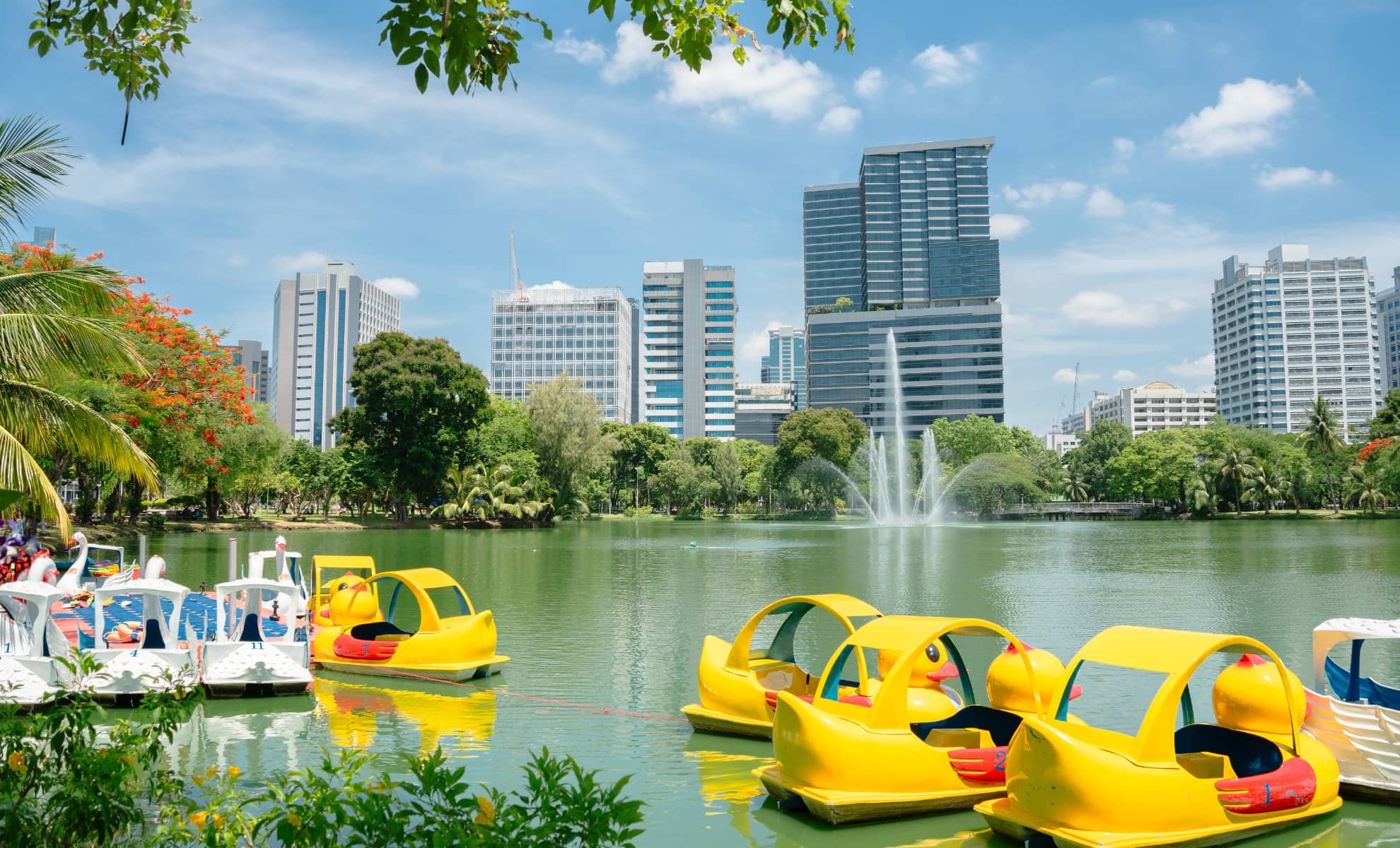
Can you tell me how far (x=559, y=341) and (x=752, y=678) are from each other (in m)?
155

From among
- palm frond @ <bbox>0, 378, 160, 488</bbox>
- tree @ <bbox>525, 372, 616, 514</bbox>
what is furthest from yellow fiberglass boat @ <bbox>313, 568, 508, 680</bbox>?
tree @ <bbox>525, 372, 616, 514</bbox>

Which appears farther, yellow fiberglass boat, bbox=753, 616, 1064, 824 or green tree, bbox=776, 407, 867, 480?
green tree, bbox=776, 407, 867, 480

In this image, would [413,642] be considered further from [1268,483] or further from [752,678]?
[1268,483]

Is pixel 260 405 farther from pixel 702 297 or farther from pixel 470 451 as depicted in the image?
pixel 702 297

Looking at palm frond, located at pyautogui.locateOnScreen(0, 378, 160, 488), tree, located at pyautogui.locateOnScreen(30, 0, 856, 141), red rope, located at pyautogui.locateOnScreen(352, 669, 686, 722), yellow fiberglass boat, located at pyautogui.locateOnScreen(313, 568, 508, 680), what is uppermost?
tree, located at pyautogui.locateOnScreen(30, 0, 856, 141)

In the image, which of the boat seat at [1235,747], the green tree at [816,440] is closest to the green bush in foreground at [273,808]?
the boat seat at [1235,747]

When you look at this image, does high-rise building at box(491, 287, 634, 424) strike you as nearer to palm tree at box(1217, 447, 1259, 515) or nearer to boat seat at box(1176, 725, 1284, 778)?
palm tree at box(1217, 447, 1259, 515)

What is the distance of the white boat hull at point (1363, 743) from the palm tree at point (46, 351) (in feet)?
51.9

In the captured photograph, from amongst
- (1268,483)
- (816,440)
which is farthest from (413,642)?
(1268,483)

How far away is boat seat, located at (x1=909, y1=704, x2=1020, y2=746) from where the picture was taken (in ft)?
33.2

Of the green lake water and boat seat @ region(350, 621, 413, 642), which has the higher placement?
boat seat @ region(350, 621, 413, 642)

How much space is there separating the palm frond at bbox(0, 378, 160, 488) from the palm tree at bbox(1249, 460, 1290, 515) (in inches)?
3927

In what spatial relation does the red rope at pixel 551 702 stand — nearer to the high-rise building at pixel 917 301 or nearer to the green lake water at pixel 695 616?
the green lake water at pixel 695 616

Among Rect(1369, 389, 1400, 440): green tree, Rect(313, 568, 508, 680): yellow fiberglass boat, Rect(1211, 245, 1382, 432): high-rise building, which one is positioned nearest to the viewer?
Rect(313, 568, 508, 680): yellow fiberglass boat
